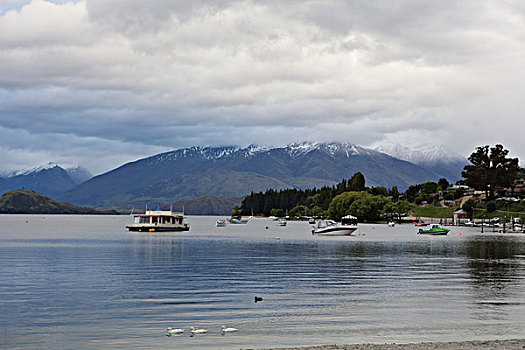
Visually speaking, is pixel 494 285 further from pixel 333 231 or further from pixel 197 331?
pixel 333 231

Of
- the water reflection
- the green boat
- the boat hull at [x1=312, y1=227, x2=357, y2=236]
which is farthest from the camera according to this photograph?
the green boat

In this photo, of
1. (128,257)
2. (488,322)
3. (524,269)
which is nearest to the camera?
(488,322)

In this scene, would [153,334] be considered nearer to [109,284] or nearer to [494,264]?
[109,284]

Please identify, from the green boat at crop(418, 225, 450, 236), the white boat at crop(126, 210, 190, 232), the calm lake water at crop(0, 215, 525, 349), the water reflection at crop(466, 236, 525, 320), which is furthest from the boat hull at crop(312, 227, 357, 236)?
the calm lake water at crop(0, 215, 525, 349)

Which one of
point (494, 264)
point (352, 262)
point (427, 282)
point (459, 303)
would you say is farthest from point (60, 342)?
point (494, 264)

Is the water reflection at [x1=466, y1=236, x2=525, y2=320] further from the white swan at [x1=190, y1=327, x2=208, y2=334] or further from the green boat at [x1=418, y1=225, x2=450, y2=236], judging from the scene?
the green boat at [x1=418, y1=225, x2=450, y2=236]

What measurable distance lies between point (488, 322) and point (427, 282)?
2039 cm

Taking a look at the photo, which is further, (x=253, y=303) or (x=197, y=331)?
(x=253, y=303)

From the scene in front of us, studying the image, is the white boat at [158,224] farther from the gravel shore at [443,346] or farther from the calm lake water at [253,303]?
the gravel shore at [443,346]

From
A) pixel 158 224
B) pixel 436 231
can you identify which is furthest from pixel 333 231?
pixel 158 224

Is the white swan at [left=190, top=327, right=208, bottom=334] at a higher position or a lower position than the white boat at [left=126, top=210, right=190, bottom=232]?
lower

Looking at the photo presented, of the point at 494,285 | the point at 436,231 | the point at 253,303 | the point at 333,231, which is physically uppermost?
the point at 436,231

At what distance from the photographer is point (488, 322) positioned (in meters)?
36.2

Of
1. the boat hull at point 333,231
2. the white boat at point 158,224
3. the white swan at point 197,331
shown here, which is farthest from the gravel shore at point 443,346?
the white boat at point 158,224
